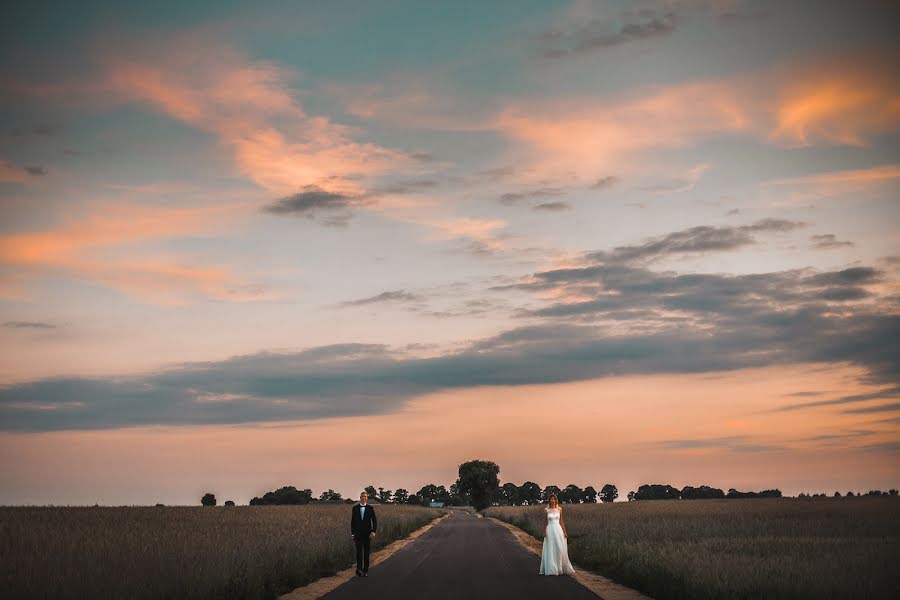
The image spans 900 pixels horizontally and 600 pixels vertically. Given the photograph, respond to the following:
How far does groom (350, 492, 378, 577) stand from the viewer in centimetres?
2289

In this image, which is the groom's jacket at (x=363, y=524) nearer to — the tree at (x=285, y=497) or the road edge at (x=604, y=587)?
the road edge at (x=604, y=587)

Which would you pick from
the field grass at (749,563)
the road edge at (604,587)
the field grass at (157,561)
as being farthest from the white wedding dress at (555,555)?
the field grass at (157,561)

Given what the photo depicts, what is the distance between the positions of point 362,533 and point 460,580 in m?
3.97

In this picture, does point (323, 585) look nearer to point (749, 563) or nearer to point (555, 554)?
point (555, 554)

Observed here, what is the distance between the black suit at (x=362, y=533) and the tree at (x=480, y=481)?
482 ft

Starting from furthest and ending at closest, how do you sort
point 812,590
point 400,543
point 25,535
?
point 400,543, point 25,535, point 812,590

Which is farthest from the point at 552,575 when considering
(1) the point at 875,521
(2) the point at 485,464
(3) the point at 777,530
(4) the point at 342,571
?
(2) the point at 485,464

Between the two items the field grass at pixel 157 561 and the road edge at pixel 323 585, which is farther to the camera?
the road edge at pixel 323 585

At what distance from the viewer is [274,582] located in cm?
1927

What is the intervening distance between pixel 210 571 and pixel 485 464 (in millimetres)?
155565

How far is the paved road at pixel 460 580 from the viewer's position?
17.7 m

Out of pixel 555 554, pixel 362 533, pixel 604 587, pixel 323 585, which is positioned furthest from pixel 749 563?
pixel 323 585

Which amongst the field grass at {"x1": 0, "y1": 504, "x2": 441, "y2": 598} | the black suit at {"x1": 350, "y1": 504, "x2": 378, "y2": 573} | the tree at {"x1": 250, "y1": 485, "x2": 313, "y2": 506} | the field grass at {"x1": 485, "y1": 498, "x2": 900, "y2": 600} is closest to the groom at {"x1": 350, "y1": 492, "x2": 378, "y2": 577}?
the black suit at {"x1": 350, "y1": 504, "x2": 378, "y2": 573}

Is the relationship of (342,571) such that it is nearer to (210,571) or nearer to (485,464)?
(210,571)
